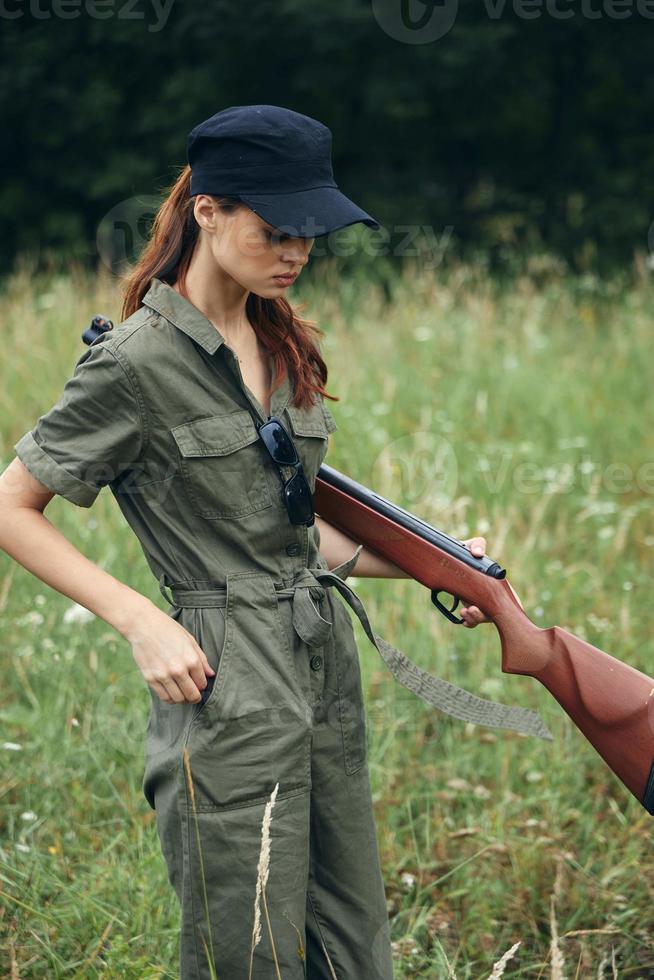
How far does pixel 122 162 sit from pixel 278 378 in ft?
34.4

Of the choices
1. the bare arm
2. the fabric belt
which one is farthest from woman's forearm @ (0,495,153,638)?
the fabric belt

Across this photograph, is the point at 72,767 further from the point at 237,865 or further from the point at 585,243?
the point at 585,243

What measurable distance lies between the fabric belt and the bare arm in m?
0.10

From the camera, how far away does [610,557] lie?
4516mm

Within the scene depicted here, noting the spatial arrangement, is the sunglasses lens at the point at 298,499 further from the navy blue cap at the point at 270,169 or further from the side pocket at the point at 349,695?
the navy blue cap at the point at 270,169

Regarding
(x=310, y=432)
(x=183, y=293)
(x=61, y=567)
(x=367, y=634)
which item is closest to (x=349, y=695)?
(x=367, y=634)

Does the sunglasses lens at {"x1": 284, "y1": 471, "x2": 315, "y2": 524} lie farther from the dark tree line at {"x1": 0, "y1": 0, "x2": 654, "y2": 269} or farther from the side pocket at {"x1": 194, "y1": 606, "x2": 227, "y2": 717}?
the dark tree line at {"x1": 0, "y1": 0, "x2": 654, "y2": 269}

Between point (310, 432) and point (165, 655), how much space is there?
51 cm

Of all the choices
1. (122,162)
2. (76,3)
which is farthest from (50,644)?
(122,162)

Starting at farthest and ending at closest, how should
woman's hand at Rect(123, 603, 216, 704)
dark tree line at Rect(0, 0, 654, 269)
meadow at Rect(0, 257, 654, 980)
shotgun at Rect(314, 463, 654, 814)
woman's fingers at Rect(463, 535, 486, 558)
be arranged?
1. dark tree line at Rect(0, 0, 654, 269)
2. meadow at Rect(0, 257, 654, 980)
3. woman's fingers at Rect(463, 535, 486, 558)
4. shotgun at Rect(314, 463, 654, 814)
5. woman's hand at Rect(123, 603, 216, 704)

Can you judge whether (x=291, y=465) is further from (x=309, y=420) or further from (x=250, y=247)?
(x=250, y=247)

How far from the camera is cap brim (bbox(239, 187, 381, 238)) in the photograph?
5.82 ft

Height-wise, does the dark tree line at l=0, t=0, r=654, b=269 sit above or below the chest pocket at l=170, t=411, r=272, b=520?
above

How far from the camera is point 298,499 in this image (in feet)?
6.26
